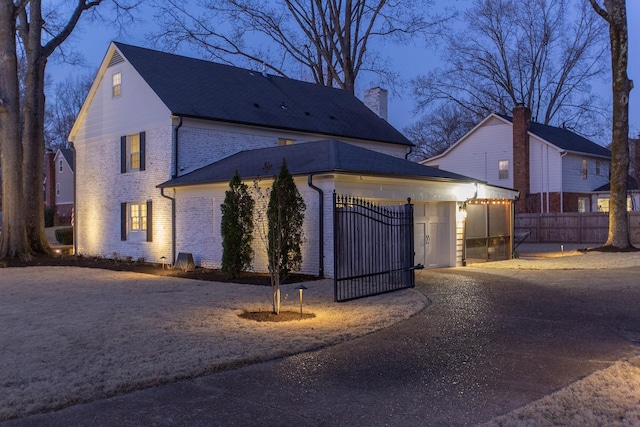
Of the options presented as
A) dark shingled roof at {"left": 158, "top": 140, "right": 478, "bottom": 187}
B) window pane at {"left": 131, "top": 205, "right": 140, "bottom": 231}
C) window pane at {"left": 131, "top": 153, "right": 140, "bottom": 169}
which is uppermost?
window pane at {"left": 131, "top": 153, "right": 140, "bottom": 169}

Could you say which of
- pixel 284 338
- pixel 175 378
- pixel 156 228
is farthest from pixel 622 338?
pixel 156 228

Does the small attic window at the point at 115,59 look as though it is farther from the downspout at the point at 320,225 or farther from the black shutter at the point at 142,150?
the downspout at the point at 320,225

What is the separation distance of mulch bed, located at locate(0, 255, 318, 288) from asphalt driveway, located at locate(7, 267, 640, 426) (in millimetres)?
5675

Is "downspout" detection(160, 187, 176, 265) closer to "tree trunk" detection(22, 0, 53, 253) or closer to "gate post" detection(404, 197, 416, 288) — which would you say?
"tree trunk" detection(22, 0, 53, 253)

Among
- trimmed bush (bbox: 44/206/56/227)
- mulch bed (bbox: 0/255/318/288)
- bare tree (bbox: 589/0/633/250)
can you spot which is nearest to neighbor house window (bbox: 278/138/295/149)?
mulch bed (bbox: 0/255/318/288)

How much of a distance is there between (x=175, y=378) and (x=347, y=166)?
9.13 m

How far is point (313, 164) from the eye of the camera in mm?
15023

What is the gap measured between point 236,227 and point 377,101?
52.9 feet

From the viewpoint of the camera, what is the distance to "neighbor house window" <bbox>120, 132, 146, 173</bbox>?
20766 mm

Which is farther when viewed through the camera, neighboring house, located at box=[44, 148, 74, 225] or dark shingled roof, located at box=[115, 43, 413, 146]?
neighboring house, located at box=[44, 148, 74, 225]

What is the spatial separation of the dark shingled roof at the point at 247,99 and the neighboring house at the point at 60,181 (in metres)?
30.8

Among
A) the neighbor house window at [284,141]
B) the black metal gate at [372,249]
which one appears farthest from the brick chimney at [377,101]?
the black metal gate at [372,249]

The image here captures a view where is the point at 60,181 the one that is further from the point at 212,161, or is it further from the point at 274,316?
the point at 274,316

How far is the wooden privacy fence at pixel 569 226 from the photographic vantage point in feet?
93.8
